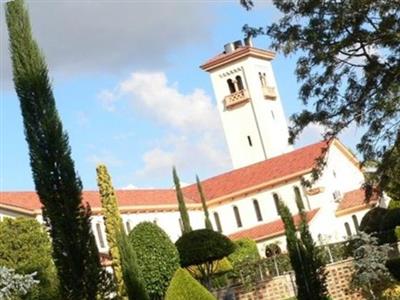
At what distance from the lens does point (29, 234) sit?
34875 mm

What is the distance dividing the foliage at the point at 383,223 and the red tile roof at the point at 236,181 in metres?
12.7

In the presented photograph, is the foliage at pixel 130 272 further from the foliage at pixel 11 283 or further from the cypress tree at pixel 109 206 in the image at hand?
the cypress tree at pixel 109 206

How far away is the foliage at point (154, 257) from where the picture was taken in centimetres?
2417

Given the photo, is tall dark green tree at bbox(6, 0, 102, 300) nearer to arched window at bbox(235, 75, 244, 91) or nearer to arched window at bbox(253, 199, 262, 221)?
arched window at bbox(253, 199, 262, 221)

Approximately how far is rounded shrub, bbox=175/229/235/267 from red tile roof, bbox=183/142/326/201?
24.9 m

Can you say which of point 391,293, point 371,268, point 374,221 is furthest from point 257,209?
point 391,293

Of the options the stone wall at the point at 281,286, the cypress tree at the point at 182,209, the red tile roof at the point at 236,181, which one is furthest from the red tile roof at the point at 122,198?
the stone wall at the point at 281,286

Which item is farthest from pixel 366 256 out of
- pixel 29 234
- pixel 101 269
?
pixel 29 234

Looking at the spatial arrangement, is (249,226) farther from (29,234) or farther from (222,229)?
(29,234)

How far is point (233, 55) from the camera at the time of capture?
67500mm

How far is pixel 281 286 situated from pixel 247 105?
3584 cm

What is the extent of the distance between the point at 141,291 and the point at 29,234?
17962 millimetres

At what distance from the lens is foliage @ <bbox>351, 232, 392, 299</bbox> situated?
76.3 ft

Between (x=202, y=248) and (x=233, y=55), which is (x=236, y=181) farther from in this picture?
(x=202, y=248)
